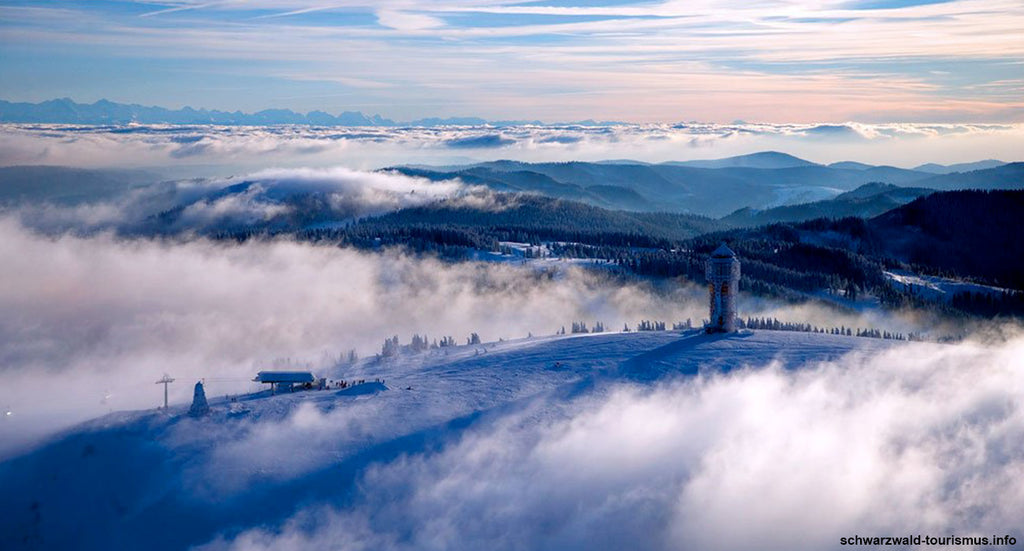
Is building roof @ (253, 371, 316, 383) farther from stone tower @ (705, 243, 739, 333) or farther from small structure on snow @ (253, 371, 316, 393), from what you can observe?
stone tower @ (705, 243, 739, 333)

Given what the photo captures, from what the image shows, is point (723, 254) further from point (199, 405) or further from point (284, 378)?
point (199, 405)

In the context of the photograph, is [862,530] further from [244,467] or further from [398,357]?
[398,357]

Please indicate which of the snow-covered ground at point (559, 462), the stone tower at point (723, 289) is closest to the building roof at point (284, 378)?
the snow-covered ground at point (559, 462)

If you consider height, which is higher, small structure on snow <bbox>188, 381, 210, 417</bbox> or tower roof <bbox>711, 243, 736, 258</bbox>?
tower roof <bbox>711, 243, 736, 258</bbox>

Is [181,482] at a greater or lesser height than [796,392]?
lesser

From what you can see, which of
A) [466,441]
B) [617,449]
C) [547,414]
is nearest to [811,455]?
[617,449]

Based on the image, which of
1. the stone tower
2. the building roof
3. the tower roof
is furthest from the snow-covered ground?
the tower roof

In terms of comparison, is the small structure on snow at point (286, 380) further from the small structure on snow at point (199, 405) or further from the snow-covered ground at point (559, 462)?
the small structure on snow at point (199, 405)
